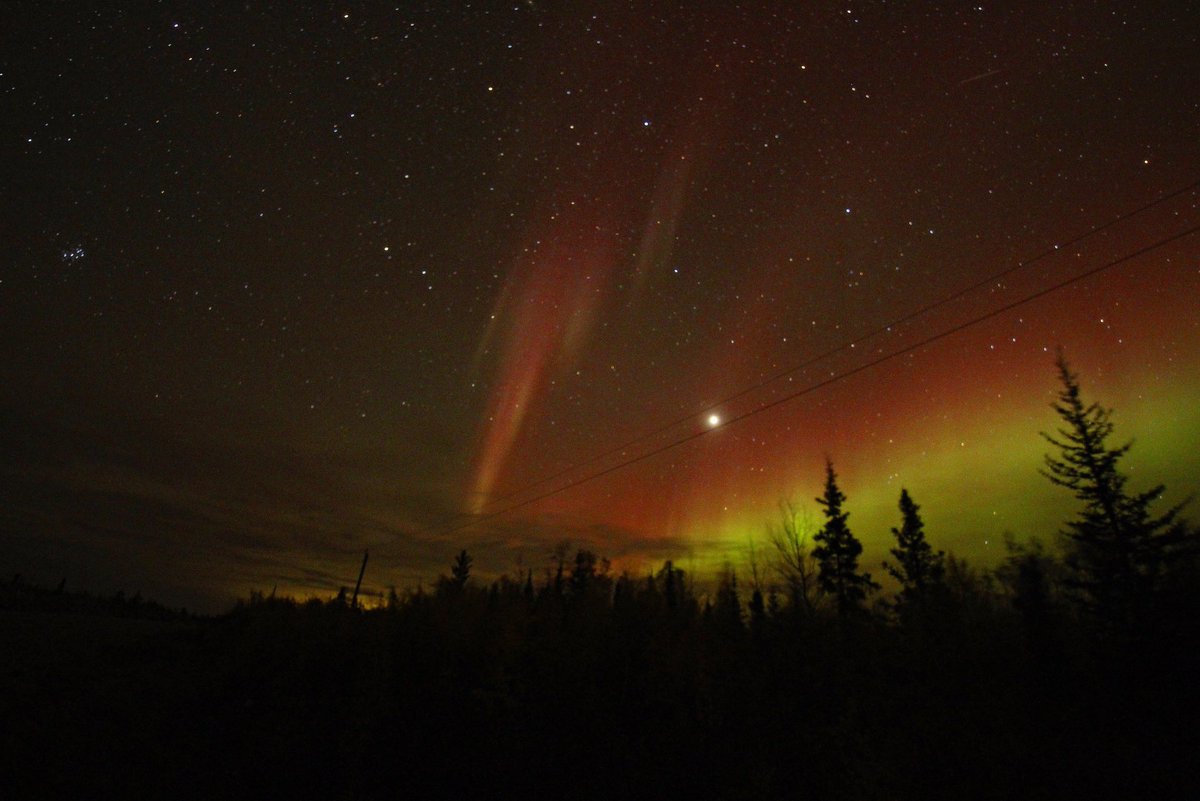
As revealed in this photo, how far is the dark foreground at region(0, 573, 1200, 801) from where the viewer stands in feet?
32.4

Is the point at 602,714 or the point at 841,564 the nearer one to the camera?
the point at 602,714

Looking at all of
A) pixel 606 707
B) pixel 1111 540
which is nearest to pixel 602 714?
pixel 606 707

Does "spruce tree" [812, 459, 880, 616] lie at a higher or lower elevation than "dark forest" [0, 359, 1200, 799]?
higher

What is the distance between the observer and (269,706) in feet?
46.5

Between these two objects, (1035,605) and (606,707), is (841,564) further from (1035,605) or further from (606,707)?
(606,707)

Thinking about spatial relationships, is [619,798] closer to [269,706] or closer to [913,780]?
[913,780]

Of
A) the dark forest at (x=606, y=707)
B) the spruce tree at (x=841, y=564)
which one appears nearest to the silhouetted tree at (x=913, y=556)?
the spruce tree at (x=841, y=564)

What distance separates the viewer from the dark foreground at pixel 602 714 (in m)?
9.87

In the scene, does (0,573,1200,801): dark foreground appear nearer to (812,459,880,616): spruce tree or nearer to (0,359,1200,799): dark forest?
(0,359,1200,799): dark forest

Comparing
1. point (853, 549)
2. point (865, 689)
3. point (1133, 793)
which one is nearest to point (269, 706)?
point (865, 689)

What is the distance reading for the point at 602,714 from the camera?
39.5 ft

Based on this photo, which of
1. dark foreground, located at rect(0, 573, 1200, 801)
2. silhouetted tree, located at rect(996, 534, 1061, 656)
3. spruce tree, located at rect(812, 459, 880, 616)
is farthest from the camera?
spruce tree, located at rect(812, 459, 880, 616)

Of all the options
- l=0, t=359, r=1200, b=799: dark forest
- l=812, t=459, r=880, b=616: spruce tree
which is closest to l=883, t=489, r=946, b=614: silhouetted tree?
l=812, t=459, r=880, b=616: spruce tree

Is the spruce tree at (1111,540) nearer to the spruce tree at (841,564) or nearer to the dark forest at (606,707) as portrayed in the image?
the dark forest at (606,707)
